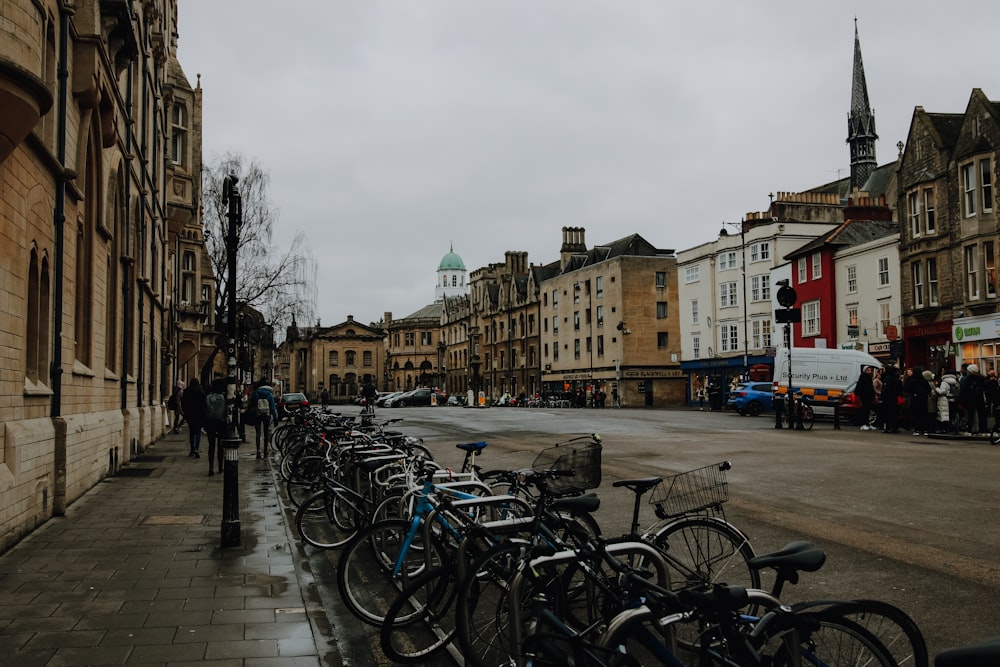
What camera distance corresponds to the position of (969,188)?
3503 cm

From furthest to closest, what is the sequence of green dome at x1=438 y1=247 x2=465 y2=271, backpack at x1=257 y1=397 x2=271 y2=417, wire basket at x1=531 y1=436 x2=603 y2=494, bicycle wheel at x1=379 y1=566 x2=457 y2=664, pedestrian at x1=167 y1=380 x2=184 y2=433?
green dome at x1=438 y1=247 x2=465 y2=271 < pedestrian at x1=167 y1=380 x2=184 y2=433 < backpack at x1=257 y1=397 x2=271 y2=417 < wire basket at x1=531 y1=436 x2=603 y2=494 < bicycle wheel at x1=379 y1=566 x2=457 y2=664

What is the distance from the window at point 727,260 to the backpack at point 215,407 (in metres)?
45.4

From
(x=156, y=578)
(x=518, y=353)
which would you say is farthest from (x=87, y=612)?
(x=518, y=353)

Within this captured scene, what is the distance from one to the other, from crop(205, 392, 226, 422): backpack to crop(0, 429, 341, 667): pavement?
14.5ft

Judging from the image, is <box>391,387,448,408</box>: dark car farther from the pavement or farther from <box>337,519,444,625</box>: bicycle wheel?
<box>337,519,444,625</box>: bicycle wheel

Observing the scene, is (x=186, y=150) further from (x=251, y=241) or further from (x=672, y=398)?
(x=672, y=398)

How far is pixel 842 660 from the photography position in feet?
12.2

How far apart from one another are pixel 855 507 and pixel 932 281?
3003 centimetres

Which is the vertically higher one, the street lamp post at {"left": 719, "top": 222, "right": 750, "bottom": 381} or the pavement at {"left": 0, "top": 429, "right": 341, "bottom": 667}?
the street lamp post at {"left": 719, "top": 222, "right": 750, "bottom": 381}

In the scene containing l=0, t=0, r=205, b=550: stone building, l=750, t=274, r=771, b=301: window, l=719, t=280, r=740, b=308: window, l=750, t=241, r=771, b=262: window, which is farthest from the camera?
l=719, t=280, r=740, b=308: window

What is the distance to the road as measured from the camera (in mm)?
6621

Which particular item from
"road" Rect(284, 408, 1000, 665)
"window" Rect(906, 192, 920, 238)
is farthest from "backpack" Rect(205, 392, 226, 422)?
"window" Rect(906, 192, 920, 238)

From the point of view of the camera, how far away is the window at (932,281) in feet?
122

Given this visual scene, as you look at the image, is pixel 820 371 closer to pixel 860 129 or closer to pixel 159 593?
pixel 159 593
